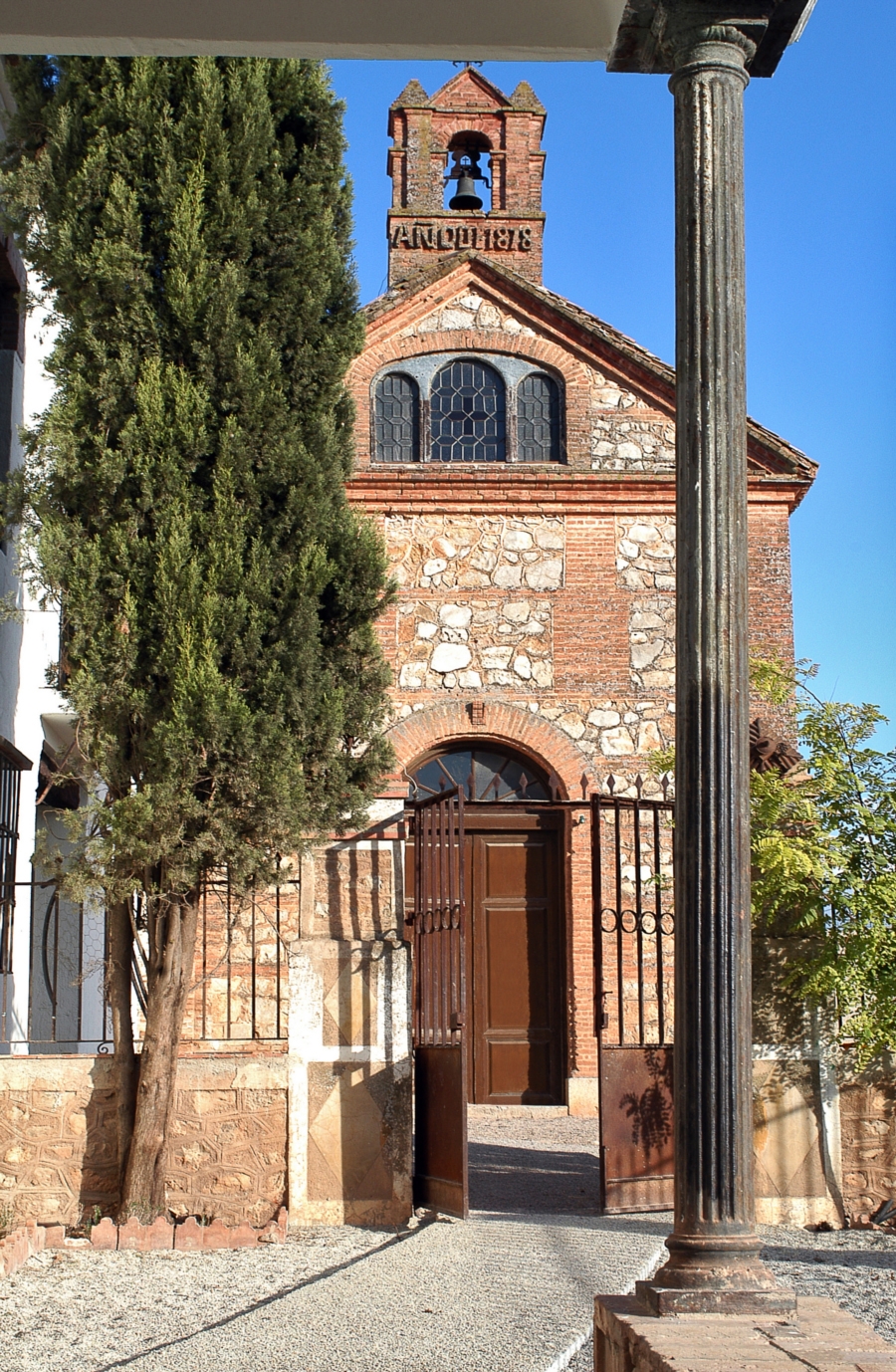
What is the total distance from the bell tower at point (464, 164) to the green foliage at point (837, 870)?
26.9 feet

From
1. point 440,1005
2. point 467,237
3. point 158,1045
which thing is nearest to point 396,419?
point 467,237

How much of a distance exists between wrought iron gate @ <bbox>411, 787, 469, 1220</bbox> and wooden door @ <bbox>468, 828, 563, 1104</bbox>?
154 inches

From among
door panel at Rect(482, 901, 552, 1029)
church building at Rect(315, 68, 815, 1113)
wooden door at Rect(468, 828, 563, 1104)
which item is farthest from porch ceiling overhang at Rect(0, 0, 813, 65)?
door panel at Rect(482, 901, 552, 1029)

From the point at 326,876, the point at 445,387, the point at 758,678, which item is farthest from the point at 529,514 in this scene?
the point at 326,876

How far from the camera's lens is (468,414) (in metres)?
13.6

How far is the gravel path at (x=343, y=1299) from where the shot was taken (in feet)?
16.4

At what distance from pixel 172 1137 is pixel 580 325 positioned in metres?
9.01

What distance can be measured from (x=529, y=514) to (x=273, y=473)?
601 centimetres

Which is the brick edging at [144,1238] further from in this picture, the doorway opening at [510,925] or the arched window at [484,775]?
the arched window at [484,775]

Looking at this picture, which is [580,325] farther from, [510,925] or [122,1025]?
[122,1025]

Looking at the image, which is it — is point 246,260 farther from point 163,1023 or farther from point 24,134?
point 163,1023

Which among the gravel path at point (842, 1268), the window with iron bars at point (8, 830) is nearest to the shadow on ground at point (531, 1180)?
the gravel path at point (842, 1268)

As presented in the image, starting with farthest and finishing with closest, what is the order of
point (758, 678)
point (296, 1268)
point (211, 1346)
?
point (758, 678), point (296, 1268), point (211, 1346)

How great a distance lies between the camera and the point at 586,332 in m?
13.6
